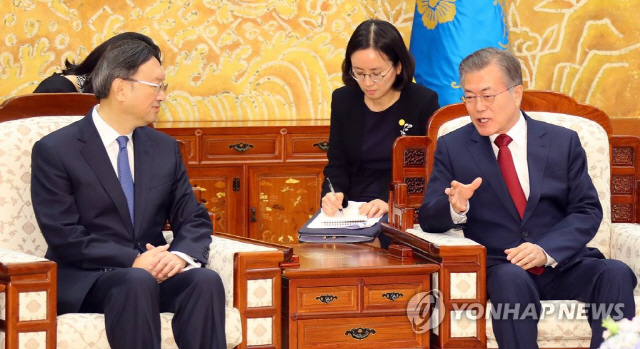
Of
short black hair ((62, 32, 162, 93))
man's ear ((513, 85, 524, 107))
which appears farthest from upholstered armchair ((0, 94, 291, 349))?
man's ear ((513, 85, 524, 107))

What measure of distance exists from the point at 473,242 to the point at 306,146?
2.19 m

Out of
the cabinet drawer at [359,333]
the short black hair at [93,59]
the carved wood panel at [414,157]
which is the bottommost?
the cabinet drawer at [359,333]

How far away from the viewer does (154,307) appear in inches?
129

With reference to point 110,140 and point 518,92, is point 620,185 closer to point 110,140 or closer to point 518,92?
point 518,92

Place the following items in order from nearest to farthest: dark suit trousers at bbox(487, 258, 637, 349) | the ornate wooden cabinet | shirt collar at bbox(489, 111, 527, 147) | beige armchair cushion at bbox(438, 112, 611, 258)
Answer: dark suit trousers at bbox(487, 258, 637, 349)
shirt collar at bbox(489, 111, 527, 147)
beige armchair cushion at bbox(438, 112, 611, 258)
the ornate wooden cabinet

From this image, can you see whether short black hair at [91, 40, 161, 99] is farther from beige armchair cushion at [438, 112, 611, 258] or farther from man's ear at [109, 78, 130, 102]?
beige armchair cushion at [438, 112, 611, 258]

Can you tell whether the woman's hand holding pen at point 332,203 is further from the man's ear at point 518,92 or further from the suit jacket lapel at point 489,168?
the man's ear at point 518,92

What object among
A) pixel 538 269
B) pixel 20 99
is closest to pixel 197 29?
pixel 20 99

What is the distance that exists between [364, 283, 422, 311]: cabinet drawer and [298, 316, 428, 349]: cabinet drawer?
44 mm

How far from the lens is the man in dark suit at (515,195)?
11.7 ft

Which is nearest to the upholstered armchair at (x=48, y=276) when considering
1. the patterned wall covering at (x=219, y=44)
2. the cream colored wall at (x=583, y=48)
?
the patterned wall covering at (x=219, y=44)

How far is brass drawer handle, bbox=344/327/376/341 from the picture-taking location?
12.0 feet

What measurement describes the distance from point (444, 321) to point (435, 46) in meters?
2.33

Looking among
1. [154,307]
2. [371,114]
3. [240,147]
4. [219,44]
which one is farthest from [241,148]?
[154,307]
